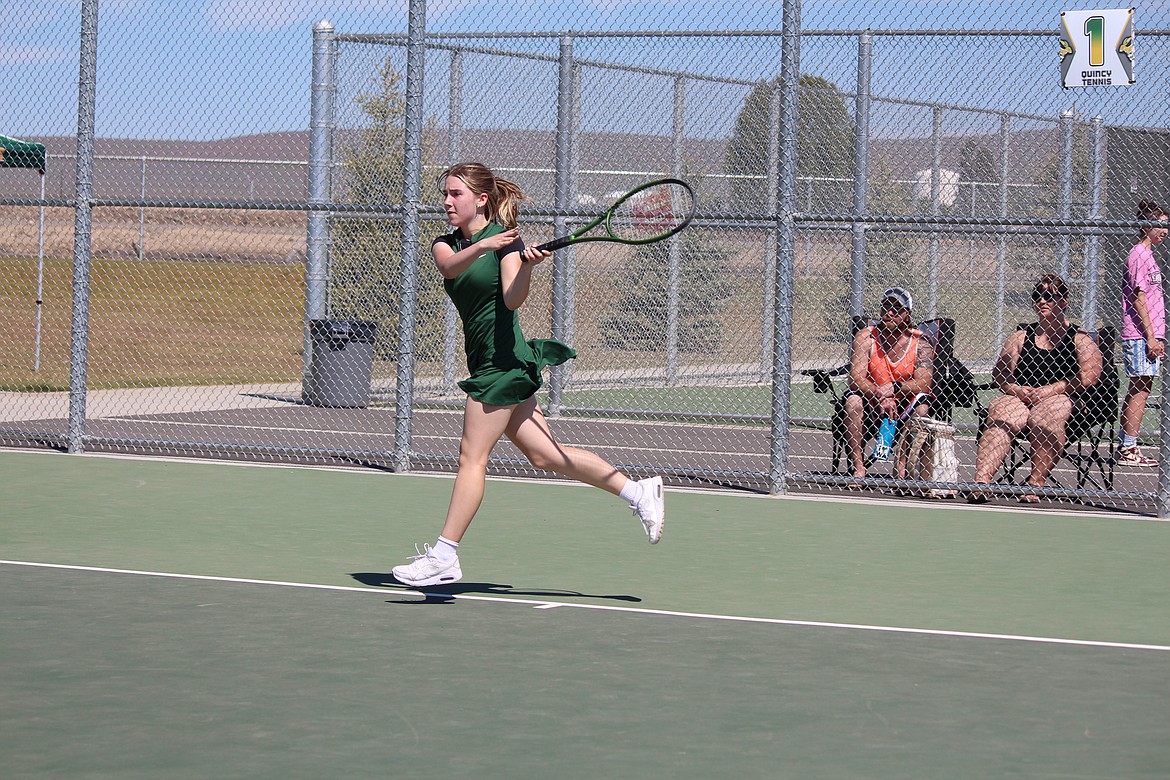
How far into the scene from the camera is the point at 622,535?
9.73 m

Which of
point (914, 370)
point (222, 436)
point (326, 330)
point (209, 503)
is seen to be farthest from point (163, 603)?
point (326, 330)

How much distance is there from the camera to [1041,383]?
11.6m

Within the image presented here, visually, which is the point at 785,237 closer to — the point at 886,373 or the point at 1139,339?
the point at 886,373

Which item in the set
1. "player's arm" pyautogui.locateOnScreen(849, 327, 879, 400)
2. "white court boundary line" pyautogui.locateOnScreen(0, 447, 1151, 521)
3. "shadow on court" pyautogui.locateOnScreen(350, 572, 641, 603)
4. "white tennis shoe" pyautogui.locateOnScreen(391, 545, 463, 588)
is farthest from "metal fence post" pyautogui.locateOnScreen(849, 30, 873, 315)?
"white tennis shoe" pyautogui.locateOnScreen(391, 545, 463, 588)

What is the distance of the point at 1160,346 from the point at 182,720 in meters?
9.62

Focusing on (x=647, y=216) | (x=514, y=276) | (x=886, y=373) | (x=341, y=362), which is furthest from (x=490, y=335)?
(x=341, y=362)

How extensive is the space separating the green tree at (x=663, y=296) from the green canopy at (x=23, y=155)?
6593mm

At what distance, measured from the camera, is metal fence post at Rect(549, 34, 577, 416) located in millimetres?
16172

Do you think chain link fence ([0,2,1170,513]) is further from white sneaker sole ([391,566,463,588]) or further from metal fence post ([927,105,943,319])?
white sneaker sole ([391,566,463,588])

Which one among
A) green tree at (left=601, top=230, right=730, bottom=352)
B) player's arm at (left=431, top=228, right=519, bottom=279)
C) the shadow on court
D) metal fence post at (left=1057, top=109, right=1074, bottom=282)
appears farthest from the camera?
green tree at (left=601, top=230, right=730, bottom=352)

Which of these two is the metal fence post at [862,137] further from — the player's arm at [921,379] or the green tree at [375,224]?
the player's arm at [921,379]

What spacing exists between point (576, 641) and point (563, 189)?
32.6 ft

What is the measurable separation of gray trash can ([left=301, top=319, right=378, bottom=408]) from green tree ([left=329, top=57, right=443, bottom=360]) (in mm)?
326

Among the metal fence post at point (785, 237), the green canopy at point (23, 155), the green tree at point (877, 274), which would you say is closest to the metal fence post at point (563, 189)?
the green tree at point (877, 274)
